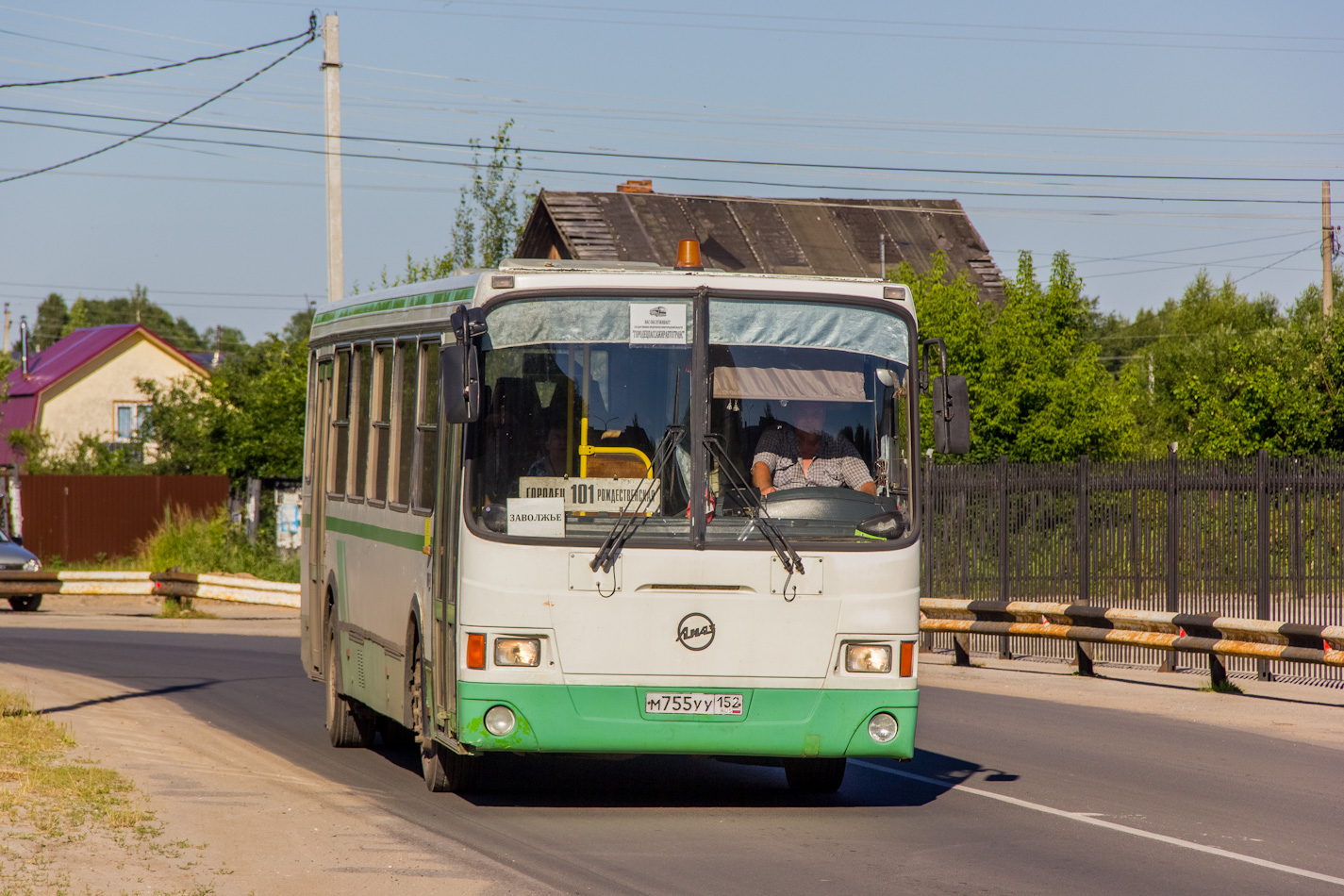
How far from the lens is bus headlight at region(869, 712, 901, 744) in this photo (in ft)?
29.7

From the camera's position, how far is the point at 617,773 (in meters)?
11.3

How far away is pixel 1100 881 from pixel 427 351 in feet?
15.6

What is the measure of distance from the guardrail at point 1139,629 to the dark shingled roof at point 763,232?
1034 inches

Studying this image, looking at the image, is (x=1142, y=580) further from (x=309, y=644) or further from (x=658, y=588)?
(x=658, y=588)

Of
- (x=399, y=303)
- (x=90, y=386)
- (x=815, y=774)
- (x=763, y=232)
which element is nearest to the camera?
Answer: (x=815, y=774)

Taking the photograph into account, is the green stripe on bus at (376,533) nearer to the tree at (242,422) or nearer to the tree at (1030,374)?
the tree at (1030,374)

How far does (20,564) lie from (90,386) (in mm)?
51731

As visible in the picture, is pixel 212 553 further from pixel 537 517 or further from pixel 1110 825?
pixel 1110 825

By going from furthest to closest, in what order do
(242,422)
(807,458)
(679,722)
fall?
(242,422)
(807,458)
(679,722)

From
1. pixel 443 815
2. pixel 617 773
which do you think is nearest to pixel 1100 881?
pixel 443 815

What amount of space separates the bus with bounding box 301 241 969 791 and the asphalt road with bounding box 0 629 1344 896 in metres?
0.53

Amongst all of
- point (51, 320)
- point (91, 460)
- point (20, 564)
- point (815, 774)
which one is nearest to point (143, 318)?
point (51, 320)

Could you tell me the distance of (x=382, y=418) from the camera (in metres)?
11.2

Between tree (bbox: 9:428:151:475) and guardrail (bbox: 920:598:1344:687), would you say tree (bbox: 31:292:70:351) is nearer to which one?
tree (bbox: 9:428:151:475)
